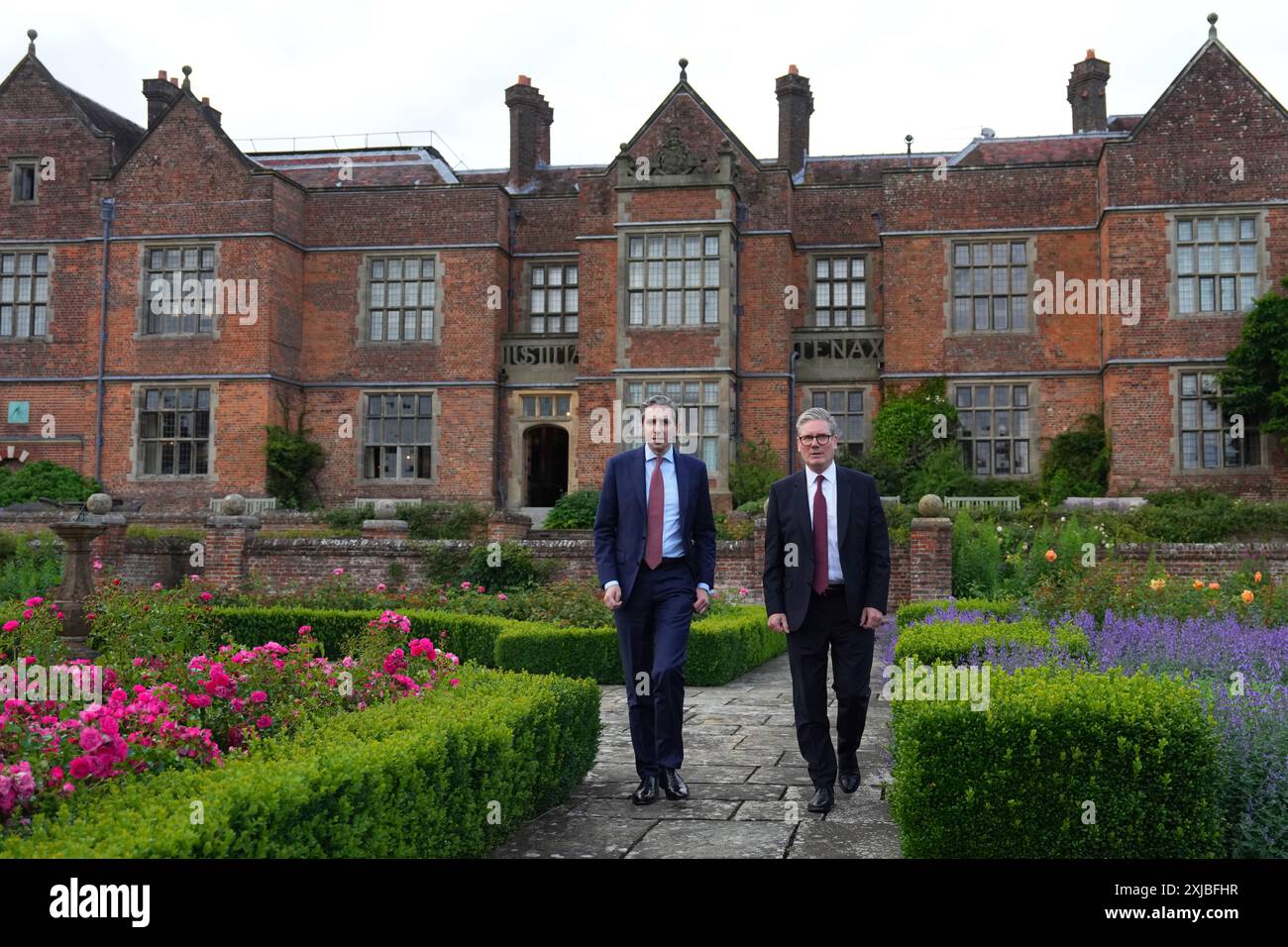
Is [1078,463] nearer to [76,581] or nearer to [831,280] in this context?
[831,280]

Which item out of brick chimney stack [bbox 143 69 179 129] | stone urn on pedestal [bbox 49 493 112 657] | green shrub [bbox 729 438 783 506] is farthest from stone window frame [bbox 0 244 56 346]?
stone urn on pedestal [bbox 49 493 112 657]

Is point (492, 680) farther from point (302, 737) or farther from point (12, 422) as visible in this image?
point (12, 422)

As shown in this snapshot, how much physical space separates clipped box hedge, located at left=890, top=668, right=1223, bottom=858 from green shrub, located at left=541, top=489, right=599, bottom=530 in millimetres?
16828

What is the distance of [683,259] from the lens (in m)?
23.4

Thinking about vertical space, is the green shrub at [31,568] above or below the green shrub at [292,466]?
below

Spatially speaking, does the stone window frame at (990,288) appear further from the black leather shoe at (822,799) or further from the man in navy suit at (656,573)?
the black leather shoe at (822,799)

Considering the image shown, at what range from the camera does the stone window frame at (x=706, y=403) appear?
22.9 metres

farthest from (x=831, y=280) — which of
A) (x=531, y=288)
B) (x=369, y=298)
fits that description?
(x=369, y=298)

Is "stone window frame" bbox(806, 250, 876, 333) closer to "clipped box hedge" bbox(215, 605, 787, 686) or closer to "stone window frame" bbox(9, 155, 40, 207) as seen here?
"clipped box hedge" bbox(215, 605, 787, 686)

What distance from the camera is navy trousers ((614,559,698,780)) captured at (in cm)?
570

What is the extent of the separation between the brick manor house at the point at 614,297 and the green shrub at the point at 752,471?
0.92 ft

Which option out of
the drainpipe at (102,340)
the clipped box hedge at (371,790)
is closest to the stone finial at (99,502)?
the drainpipe at (102,340)
